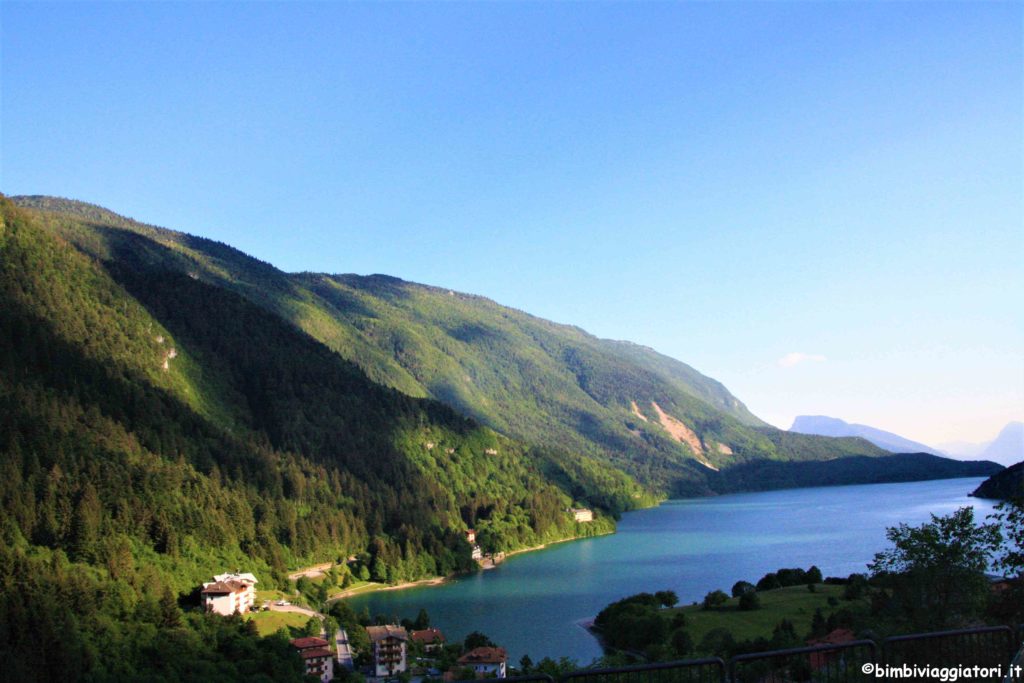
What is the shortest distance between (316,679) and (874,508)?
133437 mm

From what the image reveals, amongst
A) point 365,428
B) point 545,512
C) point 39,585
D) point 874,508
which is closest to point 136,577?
point 39,585

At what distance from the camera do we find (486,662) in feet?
136

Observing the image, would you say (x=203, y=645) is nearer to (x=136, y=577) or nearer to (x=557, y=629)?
(x=136, y=577)

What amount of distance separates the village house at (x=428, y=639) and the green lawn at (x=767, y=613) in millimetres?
16106

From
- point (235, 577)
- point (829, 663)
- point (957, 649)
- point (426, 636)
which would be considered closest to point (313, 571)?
point (235, 577)

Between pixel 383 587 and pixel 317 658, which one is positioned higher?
pixel 317 658

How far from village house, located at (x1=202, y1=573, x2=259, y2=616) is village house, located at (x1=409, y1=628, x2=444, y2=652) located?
1369cm

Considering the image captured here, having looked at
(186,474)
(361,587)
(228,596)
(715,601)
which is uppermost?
(186,474)

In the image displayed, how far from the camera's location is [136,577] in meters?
53.7

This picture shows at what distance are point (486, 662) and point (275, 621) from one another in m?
20.9

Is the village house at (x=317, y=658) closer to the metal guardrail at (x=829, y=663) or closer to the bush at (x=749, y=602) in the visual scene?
the bush at (x=749, y=602)

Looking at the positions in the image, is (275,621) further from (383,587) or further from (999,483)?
(999,483)

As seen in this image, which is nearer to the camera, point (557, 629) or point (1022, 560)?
point (1022, 560)

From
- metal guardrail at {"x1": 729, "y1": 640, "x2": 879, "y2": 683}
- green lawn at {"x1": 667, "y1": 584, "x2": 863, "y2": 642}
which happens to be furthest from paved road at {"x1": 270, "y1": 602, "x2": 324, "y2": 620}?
metal guardrail at {"x1": 729, "y1": 640, "x2": 879, "y2": 683}
